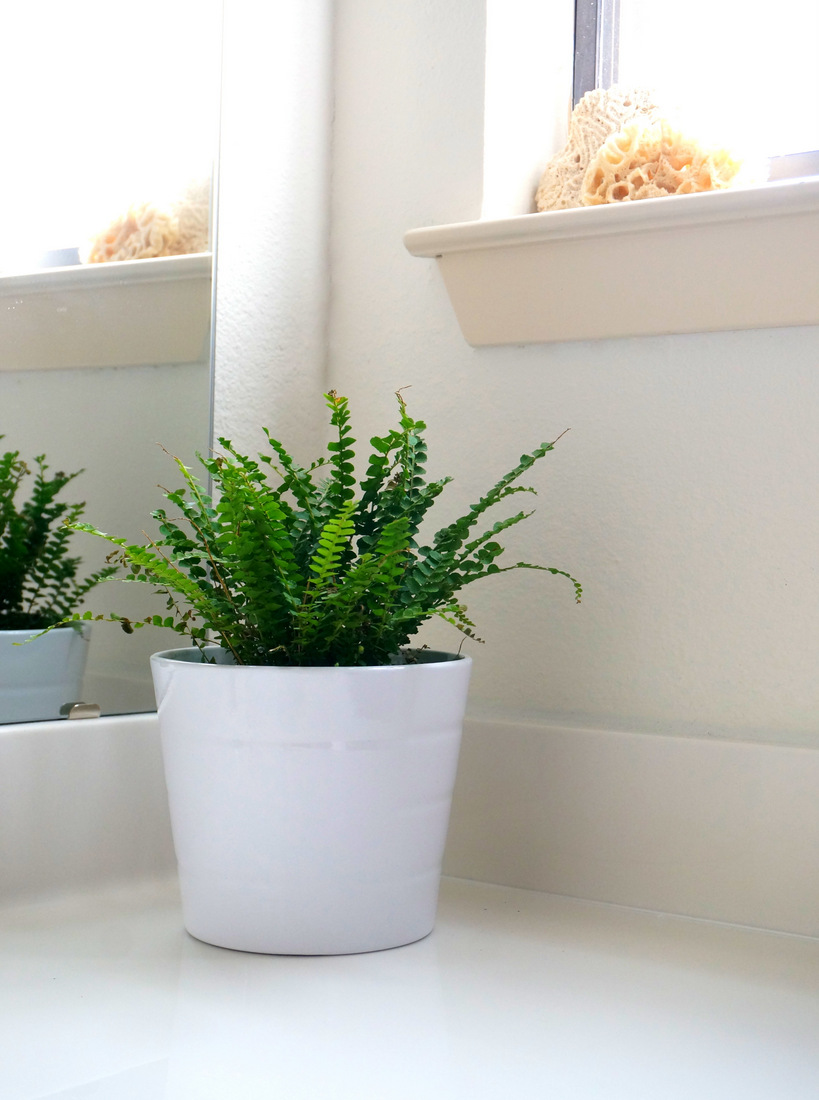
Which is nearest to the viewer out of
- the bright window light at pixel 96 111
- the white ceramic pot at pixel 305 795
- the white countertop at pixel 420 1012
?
the white countertop at pixel 420 1012

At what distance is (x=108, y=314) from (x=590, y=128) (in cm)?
44

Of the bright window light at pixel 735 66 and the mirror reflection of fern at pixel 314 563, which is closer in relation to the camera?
the mirror reflection of fern at pixel 314 563

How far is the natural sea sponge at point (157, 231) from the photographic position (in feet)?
2.62

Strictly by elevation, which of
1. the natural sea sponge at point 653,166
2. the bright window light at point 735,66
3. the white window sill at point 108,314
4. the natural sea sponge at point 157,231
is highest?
the bright window light at point 735,66

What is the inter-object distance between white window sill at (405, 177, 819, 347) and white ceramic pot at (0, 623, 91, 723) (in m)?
0.41

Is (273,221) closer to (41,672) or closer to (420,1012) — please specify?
(41,672)

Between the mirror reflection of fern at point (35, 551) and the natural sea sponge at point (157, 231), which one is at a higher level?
the natural sea sponge at point (157, 231)

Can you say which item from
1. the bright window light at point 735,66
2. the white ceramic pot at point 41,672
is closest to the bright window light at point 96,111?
the white ceramic pot at point 41,672

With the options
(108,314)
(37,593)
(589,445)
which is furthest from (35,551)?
(589,445)

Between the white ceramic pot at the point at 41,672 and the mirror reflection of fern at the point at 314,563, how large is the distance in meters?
0.10

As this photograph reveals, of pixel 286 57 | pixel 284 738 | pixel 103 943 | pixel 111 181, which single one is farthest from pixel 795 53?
pixel 103 943

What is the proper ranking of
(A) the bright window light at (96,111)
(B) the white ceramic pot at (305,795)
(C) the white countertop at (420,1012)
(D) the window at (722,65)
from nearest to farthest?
(C) the white countertop at (420,1012) → (B) the white ceramic pot at (305,795) → (A) the bright window light at (96,111) → (D) the window at (722,65)

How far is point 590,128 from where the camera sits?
90 cm

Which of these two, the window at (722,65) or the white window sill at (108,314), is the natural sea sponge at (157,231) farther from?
the window at (722,65)
